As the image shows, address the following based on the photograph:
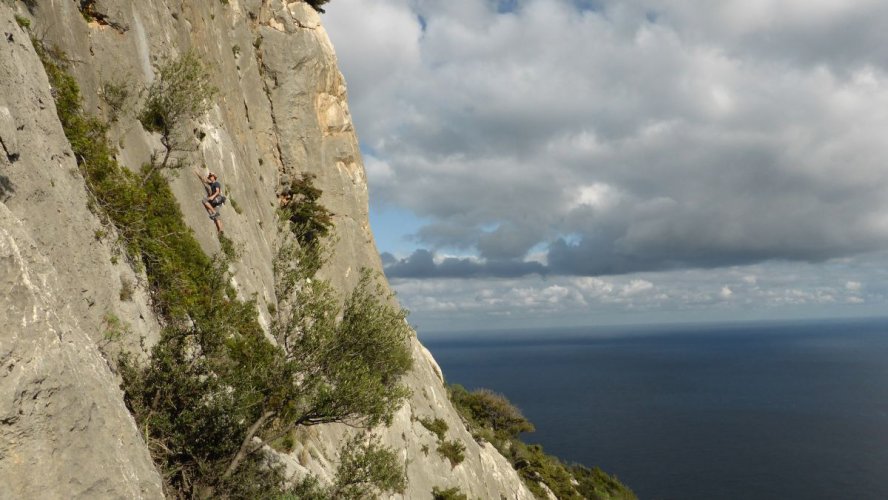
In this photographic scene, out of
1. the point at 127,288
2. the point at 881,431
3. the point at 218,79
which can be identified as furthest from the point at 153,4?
the point at 881,431

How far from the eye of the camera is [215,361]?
17438 millimetres

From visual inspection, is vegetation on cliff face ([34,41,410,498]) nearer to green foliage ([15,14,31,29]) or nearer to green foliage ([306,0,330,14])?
green foliage ([15,14,31,29])

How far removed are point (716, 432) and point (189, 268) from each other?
163 meters

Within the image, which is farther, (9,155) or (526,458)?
→ (526,458)

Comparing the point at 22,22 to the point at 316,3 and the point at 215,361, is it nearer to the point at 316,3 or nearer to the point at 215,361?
the point at 215,361

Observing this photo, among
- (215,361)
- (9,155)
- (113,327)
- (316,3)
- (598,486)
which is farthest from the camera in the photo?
(598,486)

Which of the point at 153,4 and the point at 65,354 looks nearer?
the point at 65,354

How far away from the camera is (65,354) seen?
9.77 m

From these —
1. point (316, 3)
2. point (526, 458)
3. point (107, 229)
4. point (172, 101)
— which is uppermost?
point (316, 3)

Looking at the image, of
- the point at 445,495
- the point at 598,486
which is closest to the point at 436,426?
the point at 445,495

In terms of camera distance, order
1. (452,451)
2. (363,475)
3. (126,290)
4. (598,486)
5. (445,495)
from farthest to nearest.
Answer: (598,486) → (452,451) → (445,495) → (363,475) → (126,290)

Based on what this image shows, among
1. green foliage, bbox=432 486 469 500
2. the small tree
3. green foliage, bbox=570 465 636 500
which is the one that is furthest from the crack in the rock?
green foliage, bbox=570 465 636 500

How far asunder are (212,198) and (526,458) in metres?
61.1

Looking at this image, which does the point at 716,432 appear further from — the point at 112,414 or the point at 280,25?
the point at 112,414
